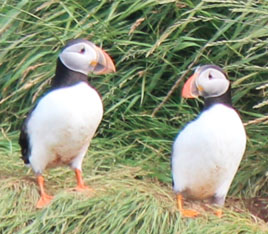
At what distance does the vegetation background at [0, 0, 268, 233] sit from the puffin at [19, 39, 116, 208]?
0.15 meters

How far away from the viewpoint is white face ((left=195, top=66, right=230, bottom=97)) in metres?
5.25

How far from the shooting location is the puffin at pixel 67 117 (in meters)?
5.25

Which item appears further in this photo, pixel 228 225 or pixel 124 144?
pixel 124 144

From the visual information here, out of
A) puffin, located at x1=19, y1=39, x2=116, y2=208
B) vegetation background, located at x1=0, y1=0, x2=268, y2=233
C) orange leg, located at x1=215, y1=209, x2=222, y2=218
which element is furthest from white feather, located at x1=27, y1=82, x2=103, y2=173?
orange leg, located at x1=215, y1=209, x2=222, y2=218

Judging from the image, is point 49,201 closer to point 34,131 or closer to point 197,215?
point 34,131

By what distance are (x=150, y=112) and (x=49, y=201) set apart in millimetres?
1245

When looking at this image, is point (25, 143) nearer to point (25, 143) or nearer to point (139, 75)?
point (25, 143)

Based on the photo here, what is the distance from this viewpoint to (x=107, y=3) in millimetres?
6582

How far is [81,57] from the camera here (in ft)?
17.9

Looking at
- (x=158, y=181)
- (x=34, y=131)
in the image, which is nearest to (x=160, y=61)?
(x=158, y=181)

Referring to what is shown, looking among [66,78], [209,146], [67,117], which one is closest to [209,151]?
[209,146]

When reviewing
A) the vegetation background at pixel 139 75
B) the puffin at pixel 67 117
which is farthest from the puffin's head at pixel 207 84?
the puffin at pixel 67 117

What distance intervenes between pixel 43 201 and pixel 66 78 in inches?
24.5

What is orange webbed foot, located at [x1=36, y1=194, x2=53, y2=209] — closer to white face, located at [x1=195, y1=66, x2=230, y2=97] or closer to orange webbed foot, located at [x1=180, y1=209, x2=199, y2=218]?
orange webbed foot, located at [x1=180, y1=209, x2=199, y2=218]
